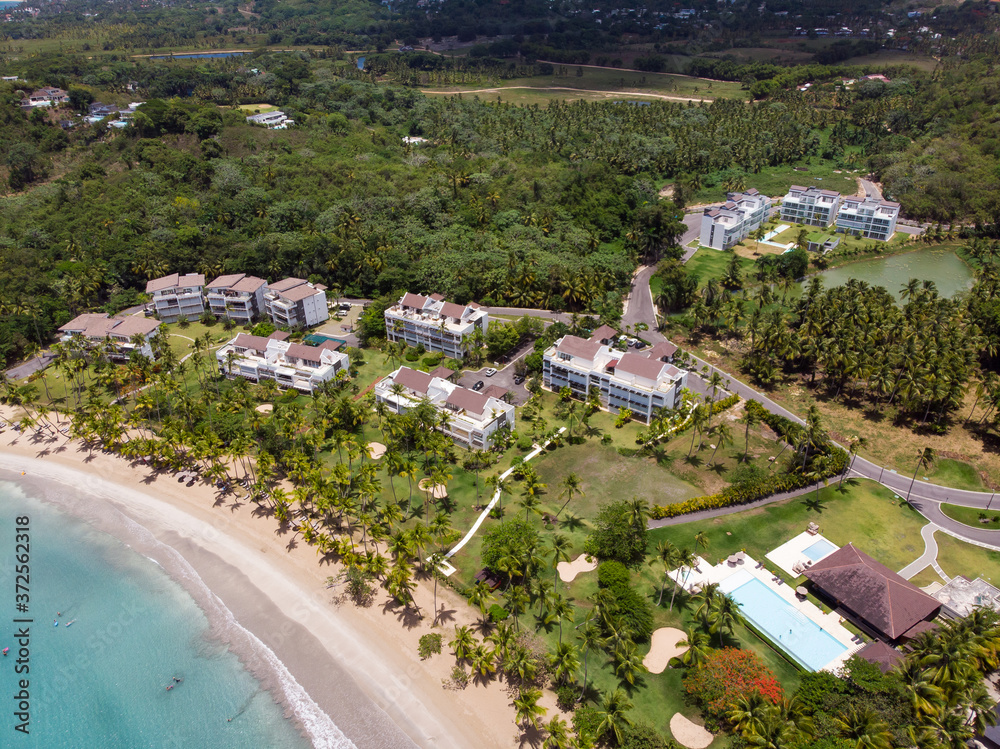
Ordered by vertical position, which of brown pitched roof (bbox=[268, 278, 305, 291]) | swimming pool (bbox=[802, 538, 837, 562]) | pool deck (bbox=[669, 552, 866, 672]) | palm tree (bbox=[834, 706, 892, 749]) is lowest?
pool deck (bbox=[669, 552, 866, 672])

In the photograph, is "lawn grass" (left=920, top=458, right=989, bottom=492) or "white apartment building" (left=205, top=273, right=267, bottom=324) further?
"white apartment building" (left=205, top=273, right=267, bottom=324)

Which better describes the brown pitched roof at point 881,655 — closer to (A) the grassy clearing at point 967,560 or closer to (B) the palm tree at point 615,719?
(A) the grassy clearing at point 967,560

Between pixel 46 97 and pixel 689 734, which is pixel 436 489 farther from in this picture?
pixel 46 97

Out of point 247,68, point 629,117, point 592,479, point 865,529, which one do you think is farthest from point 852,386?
point 247,68

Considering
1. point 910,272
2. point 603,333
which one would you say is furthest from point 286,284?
point 910,272

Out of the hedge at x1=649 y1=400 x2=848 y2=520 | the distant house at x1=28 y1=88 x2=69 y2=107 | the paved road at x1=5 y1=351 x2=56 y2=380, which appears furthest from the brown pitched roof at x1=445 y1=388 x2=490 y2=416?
the distant house at x1=28 y1=88 x2=69 y2=107

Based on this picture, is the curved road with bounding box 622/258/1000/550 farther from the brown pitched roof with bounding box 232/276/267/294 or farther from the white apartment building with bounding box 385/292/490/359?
the brown pitched roof with bounding box 232/276/267/294

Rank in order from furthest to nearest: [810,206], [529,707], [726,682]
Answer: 1. [810,206]
2. [726,682]
3. [529,707]

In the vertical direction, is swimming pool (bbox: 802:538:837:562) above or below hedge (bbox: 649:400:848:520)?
below

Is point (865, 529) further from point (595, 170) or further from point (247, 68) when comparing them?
point (247, 68)
